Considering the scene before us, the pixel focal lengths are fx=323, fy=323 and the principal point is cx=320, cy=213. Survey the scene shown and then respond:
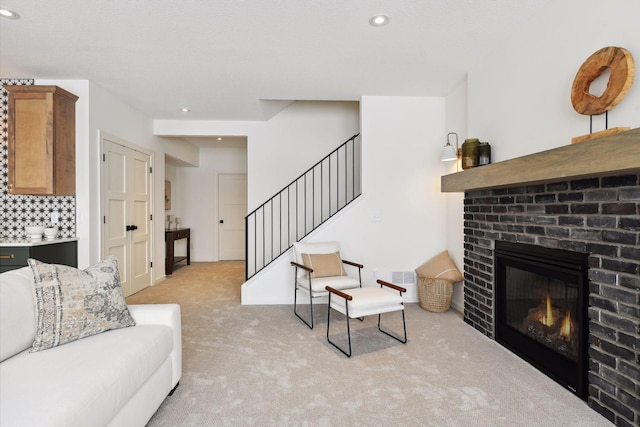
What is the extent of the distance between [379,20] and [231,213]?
18.6 ft

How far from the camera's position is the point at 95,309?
1788mm

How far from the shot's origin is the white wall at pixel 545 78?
175 centimetres

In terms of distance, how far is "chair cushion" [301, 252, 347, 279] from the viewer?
137 inches

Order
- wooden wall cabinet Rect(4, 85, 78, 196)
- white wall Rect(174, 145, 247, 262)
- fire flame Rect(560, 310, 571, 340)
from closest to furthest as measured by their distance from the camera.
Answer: fire flame Rect(560, 310, 571, 340) → wooden wall cabinet Rect(4, 85, 78, 196) → white wall Rect(174, 145, 247, 262)

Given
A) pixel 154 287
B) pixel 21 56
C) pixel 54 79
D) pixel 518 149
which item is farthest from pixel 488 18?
pixel 154 287

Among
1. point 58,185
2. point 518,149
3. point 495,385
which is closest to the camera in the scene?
point 495,385

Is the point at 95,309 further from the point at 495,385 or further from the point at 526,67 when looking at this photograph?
the point at 526,67

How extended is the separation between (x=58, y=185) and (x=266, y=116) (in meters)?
2.78

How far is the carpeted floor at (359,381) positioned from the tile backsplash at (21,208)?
1.73 metres

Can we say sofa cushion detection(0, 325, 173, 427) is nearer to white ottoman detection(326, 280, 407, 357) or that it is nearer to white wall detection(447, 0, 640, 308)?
white ottoman detection(326, 280, 407, 357)

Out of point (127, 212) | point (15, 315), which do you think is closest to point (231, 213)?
point (127, 212)

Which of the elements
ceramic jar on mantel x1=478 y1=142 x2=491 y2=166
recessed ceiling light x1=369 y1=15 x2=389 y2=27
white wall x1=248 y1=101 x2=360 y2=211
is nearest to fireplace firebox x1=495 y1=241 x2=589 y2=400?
ceramic jar on mantel x1=478 y1=142 x2=491 y2=166

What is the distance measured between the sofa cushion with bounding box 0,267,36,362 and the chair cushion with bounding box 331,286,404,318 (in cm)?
203

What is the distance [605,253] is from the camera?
5.97ft
